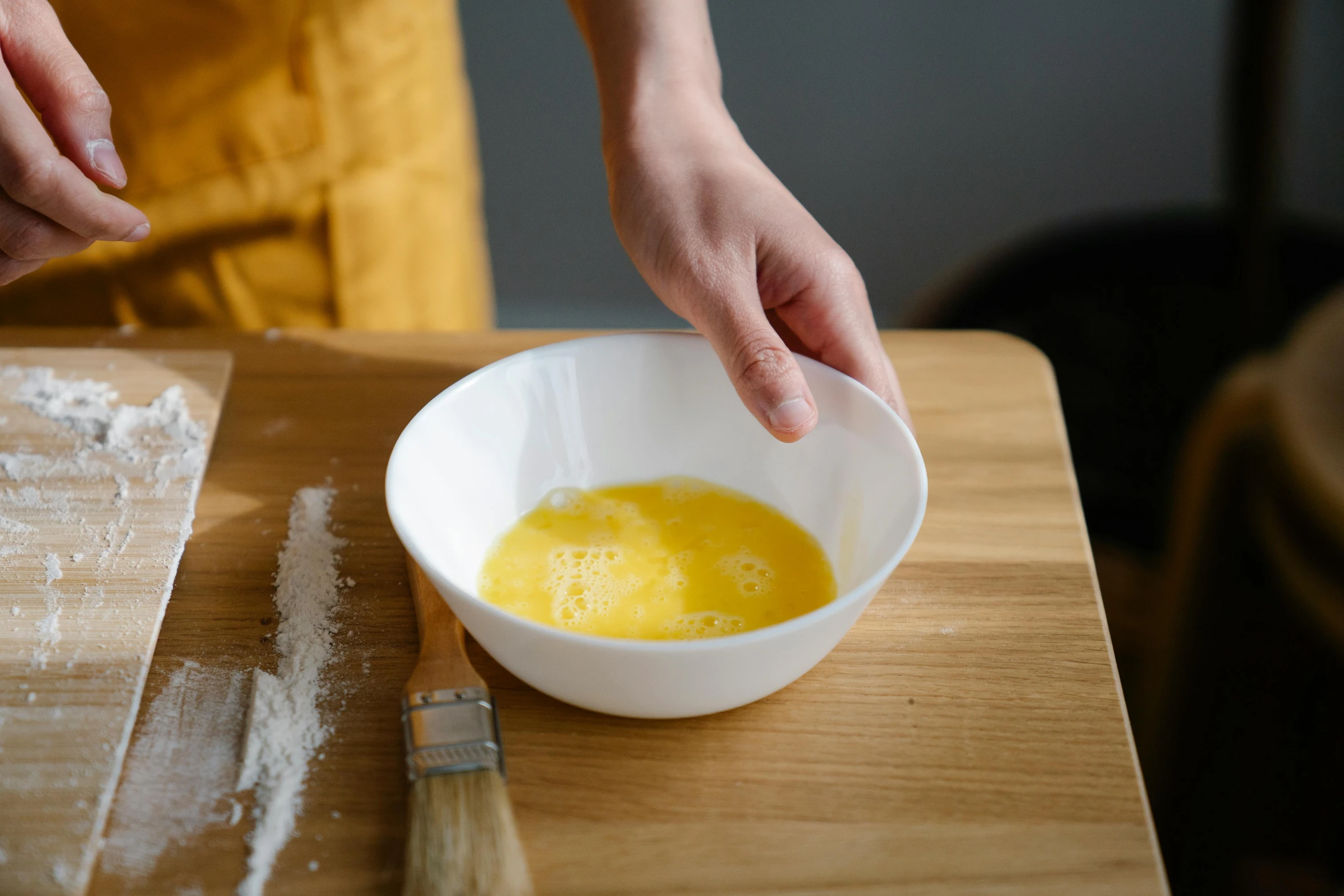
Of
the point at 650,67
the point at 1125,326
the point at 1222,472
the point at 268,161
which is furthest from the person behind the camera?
the point at 1125,326

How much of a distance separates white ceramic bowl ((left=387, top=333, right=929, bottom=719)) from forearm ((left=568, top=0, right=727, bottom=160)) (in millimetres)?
192

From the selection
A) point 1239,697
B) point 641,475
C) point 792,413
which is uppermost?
point 792,413

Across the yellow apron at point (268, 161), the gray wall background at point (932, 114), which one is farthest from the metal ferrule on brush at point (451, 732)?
the gray wall background at point (932, 114)

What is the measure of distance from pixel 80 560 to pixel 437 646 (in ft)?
0.87

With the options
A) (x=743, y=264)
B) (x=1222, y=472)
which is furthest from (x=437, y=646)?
(x=1222, y=472)

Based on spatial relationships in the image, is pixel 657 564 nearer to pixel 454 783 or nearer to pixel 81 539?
pixel 454 783

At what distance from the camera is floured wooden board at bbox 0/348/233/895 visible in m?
0.54

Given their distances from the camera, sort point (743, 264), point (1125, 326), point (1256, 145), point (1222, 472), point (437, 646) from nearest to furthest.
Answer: point (437, 646) < point (743, 264) < point (1222, 472) < point (1256, 145) < point (1125, 326)

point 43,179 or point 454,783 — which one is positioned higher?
point 43,179

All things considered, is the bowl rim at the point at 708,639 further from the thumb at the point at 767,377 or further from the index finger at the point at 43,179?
the index finger at the point at 43,179

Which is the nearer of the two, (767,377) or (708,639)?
(708,639)

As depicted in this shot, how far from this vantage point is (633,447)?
0.76 m

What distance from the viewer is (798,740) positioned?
1.92 ft

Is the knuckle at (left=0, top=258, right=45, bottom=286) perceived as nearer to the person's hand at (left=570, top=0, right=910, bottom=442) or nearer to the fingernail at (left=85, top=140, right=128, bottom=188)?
the fingernail at (left=85, top=140, right=128, bottom=188)
